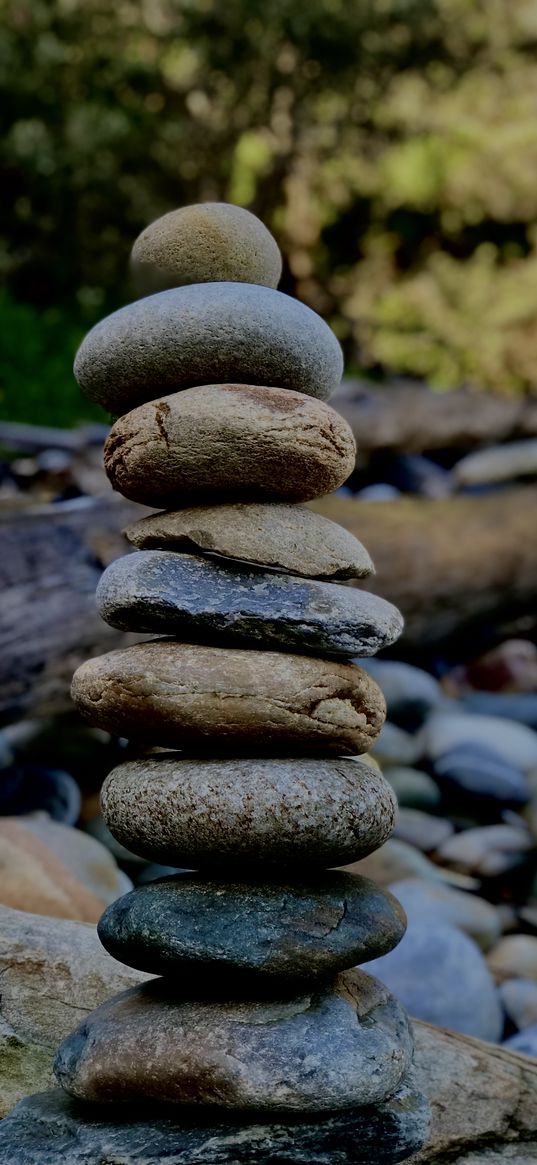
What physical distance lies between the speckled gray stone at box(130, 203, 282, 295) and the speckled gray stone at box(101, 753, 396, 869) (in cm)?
142

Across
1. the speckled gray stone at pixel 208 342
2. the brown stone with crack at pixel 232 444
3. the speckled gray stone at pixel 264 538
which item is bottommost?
the speckled gray stone at pixel 264 538

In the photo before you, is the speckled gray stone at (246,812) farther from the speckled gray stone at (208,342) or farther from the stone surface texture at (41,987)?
the speckled gray stone at (208,342)

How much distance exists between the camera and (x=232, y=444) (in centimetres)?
279

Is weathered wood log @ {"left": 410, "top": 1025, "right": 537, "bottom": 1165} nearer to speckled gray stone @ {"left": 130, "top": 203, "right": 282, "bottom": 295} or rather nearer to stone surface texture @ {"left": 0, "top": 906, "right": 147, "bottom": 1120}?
stone surface texture @ {"left": 0, "top": 906, "right": 147, "bottom": 1120}

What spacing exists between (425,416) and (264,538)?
9.29 m

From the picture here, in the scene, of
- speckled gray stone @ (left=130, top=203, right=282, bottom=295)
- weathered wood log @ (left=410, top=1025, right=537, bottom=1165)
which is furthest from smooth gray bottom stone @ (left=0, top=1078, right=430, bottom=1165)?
speckled gray stone @ (left=130, top=203, right=282, bottom=295)

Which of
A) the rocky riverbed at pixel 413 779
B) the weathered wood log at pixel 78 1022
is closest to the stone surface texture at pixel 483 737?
the rocky riverbed at pixel 413 779

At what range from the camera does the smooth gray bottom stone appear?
8.01ft

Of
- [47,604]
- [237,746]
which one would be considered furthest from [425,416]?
[237,746]

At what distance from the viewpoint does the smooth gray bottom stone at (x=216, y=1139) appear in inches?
96.1

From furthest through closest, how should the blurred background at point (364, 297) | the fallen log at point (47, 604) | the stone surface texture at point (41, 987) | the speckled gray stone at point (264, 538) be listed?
the blurred background at point (364, 297), the fallen log at point (47, 604), the stone surface texture at point (41, 987), the speckled gray stone at point (264, 538)

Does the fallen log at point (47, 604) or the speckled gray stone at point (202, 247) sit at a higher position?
the speckled gray stone at point (202, 247)

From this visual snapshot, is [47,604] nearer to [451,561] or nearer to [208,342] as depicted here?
[208,342]

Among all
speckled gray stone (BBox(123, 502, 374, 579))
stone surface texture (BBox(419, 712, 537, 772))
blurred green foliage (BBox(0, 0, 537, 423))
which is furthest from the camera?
blurred green foliage (BBox(0, 0, 537, 423))
